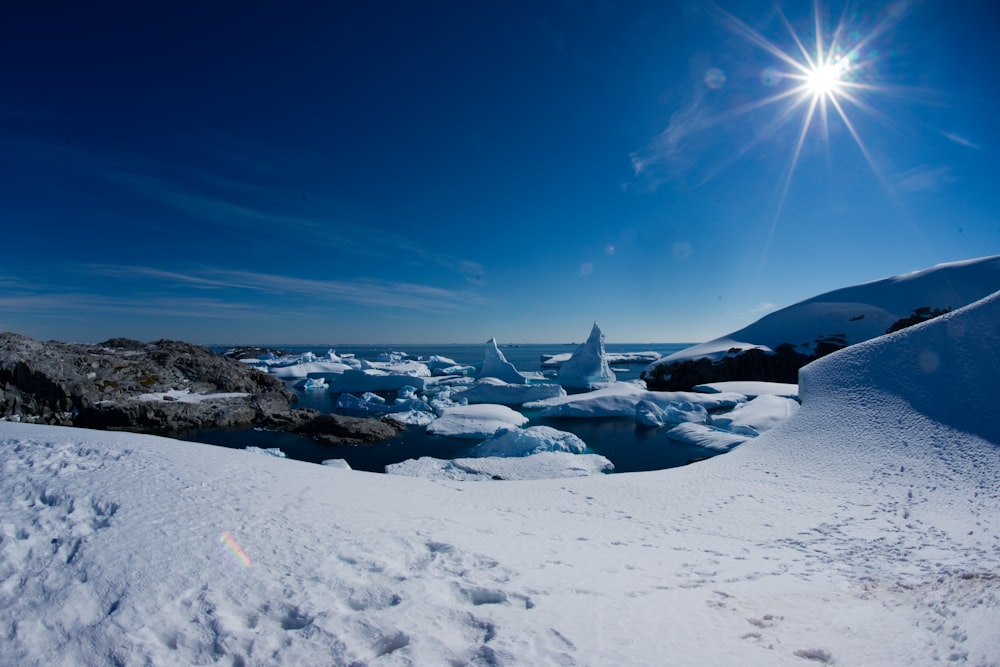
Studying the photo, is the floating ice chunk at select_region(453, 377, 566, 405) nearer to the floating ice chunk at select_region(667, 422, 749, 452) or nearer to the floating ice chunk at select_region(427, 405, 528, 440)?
the floating ice chunk at select_region(427, 405, 528, 440)

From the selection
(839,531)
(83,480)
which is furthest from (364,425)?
(839,531)

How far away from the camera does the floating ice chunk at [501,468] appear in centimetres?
1277

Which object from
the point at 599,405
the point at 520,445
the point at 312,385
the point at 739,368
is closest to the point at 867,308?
the point at 739,368

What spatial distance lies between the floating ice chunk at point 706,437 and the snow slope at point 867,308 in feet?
74.4

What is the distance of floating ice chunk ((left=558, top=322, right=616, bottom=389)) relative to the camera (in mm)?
42781

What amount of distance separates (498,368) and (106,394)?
87.9 ft

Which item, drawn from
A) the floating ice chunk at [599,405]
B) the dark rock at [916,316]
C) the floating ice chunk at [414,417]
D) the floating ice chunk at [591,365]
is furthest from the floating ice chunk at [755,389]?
the floating ice chunk at [414,417]

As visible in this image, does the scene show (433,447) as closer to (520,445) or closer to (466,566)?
(520,445)

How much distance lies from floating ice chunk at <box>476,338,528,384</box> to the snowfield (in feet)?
98.1

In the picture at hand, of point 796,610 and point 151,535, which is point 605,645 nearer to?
point 796,610

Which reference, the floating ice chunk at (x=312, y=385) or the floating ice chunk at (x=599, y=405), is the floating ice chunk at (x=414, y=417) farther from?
the floating ice chunk at (x=312, y=385)

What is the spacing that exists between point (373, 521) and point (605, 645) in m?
3.13

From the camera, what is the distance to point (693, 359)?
130 feet

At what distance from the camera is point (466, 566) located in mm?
4117
